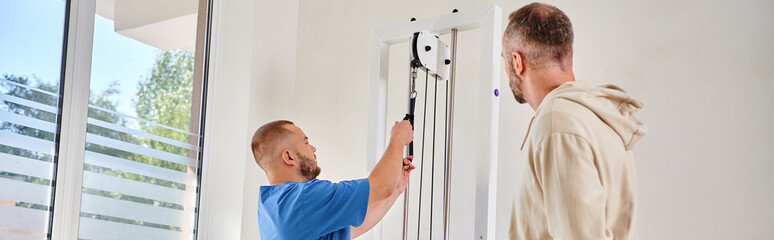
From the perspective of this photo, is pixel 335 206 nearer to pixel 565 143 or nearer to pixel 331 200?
pixel 331 200

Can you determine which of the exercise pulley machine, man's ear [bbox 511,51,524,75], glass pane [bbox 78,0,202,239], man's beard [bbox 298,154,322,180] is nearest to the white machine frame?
the exercise pulley machine

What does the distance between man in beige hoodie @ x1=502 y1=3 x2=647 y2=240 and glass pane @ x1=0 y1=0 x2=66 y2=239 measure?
70.6 inches

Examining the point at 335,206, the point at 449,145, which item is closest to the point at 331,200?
the point at 335,206

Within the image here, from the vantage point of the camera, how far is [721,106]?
103 inches

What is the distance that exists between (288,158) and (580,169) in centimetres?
145

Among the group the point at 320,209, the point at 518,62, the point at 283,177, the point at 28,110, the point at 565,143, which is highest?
the point at 518,62

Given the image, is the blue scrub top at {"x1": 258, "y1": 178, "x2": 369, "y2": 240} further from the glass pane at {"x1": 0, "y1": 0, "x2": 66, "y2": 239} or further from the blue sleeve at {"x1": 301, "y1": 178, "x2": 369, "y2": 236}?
the glass pane at {"x1": 0, "y1": 0, "x2": 66, "y2": 239}

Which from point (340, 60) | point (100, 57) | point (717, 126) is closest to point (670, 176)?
point (717, 126)

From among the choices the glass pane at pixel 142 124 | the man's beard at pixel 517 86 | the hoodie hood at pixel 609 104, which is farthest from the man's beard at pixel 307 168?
the hoodie hood at pixel 609 104

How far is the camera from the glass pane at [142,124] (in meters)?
3.11

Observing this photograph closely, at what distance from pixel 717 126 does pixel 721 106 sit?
0.07 metres

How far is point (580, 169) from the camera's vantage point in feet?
5.74

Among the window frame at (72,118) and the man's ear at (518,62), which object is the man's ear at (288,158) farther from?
the man's ear at (518,62)

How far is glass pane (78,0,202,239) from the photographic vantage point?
3107mm
